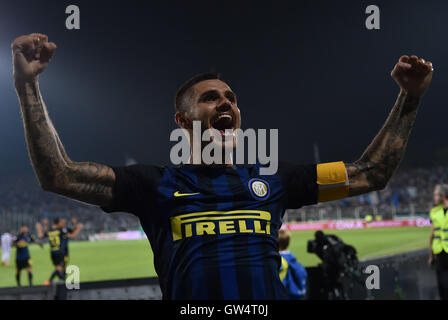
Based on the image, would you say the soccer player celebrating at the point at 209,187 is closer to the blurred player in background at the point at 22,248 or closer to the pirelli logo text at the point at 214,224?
the pirelli logo text at the point at 214,224

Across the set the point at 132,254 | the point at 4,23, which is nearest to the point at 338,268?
the point at 132,254

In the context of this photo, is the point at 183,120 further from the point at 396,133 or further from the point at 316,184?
the point at 396,133

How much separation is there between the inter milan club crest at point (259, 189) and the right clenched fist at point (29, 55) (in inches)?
43.0

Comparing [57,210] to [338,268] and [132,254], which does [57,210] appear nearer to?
[132,254]

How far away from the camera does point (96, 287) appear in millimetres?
5473

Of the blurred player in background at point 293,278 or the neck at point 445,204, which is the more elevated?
the neck at point 445,204

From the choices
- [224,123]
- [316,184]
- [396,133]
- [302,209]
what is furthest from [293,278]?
[302,209]

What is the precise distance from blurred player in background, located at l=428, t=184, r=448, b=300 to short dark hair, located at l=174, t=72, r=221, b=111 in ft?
21.2

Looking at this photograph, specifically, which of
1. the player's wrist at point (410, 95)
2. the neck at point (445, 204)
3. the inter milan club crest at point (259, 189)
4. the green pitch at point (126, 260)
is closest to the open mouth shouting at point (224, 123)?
the inter milan club crest at point (259, 189)

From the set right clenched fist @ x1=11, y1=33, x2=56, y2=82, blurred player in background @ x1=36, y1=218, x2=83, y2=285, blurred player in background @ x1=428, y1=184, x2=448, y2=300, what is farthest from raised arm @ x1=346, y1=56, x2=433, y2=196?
blurred player in background @ x1=36, y1=218, x2=83, y2=285

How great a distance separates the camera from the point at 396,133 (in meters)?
2.09

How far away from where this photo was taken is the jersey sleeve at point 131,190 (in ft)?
6.25

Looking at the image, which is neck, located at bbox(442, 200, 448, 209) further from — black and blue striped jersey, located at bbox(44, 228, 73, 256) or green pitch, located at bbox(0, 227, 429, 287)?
black and blue striped jersey, located at bbox(44, 228, 73, 256)
